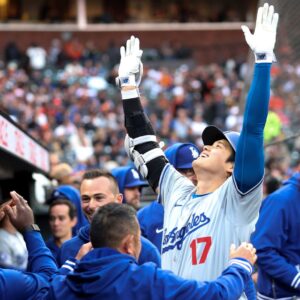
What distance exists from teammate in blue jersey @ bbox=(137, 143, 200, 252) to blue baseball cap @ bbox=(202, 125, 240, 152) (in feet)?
4.94

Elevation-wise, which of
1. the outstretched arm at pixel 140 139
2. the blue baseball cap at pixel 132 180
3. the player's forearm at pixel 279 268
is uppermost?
the outstretched arm at pixel 140 139

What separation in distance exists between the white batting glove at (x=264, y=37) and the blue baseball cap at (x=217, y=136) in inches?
21.8

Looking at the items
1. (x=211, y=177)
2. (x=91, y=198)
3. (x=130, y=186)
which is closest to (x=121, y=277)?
(x=211, y=177)

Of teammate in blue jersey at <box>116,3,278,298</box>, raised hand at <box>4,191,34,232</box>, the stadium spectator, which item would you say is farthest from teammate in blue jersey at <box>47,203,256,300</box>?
raised hand at <box>4,191,34,232</box>

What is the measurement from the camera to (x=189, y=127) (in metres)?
25.7

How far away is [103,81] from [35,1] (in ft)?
36.1

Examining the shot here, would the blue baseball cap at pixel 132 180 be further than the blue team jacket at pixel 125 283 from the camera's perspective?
Yes

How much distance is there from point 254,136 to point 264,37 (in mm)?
454

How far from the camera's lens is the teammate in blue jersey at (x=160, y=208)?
21.9 ft

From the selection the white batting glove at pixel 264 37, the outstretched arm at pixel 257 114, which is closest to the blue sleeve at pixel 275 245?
the outstretched arm at pixel 257 114

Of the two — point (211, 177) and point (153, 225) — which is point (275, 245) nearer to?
point (153, 225)

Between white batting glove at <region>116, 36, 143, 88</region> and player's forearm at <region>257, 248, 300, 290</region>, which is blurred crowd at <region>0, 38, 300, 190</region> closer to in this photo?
player's forearm at <region>257, 248, 300, 290</region>

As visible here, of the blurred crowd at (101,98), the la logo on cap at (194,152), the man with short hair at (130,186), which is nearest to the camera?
the la logo on cap at (194,152)

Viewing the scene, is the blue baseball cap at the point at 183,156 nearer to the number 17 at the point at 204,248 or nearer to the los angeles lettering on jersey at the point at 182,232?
the los angeles lettering on jersey at the point at 182,232
